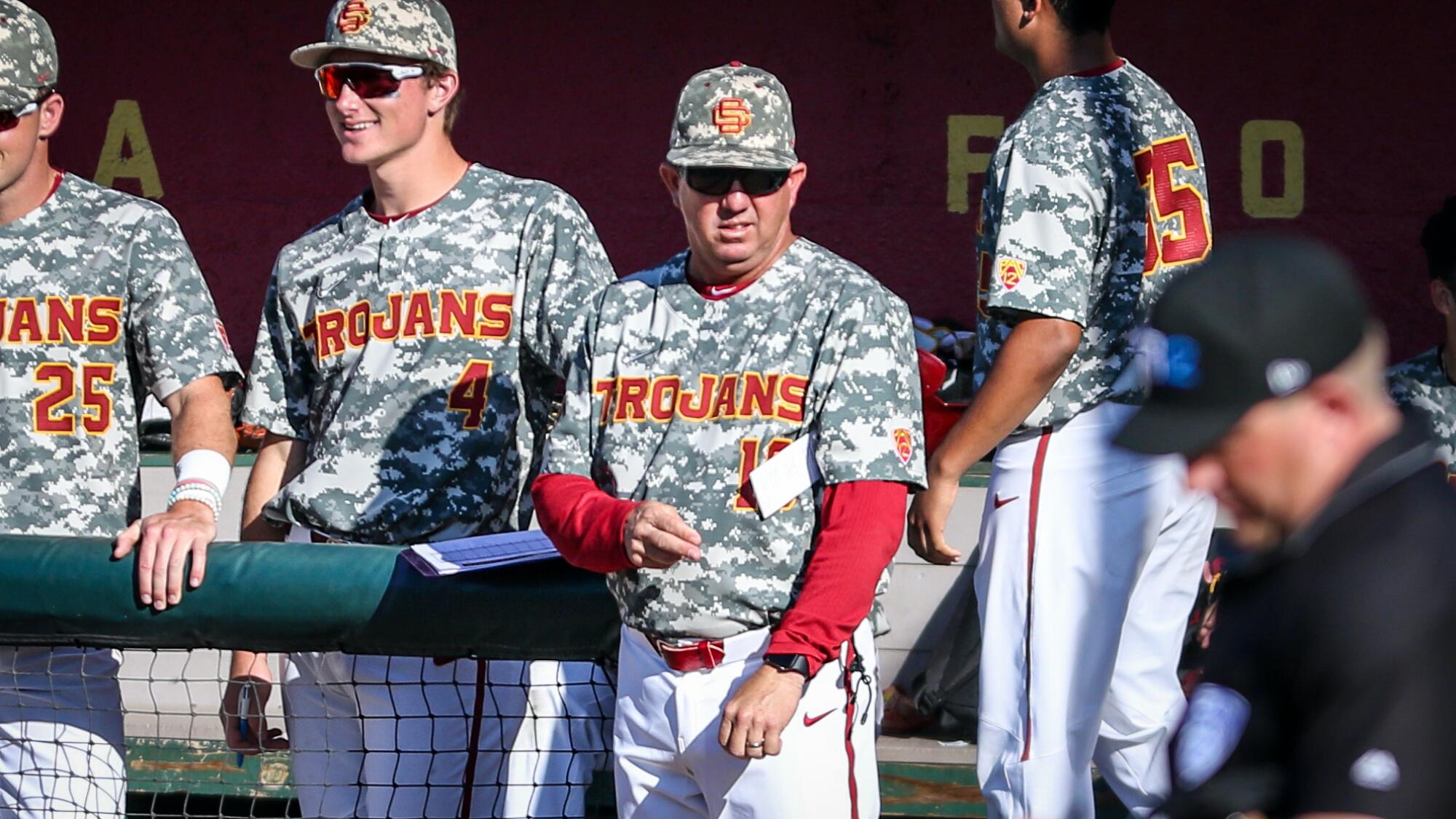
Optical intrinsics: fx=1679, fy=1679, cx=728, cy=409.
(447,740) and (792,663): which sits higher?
(792,663)

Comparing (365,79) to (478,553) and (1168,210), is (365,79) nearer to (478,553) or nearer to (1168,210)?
(478,553)

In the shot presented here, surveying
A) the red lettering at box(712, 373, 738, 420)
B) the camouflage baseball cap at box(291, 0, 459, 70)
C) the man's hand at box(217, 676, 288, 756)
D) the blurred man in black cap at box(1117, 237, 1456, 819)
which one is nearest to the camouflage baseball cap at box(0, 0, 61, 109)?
the camouflage baseball cap at box(291, 0, 459, 70)

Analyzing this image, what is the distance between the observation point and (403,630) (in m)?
2.62

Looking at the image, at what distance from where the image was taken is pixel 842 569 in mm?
2436

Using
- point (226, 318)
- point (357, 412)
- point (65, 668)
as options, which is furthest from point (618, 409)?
point (226, 318)

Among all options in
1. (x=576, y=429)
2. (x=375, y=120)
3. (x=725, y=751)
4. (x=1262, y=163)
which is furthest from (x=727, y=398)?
(x=1262, y=163)

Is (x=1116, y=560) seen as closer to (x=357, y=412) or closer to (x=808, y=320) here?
(x=808, y=320)

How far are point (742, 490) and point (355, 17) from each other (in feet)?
3.74

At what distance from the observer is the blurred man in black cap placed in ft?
4.14

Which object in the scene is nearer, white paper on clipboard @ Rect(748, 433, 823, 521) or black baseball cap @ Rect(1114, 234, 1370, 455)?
black baseball cap @ Rect(1114, 234, 1370, 455)

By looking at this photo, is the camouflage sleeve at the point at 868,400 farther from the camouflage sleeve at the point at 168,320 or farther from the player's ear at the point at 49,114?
the player's ear at the point at 49,114

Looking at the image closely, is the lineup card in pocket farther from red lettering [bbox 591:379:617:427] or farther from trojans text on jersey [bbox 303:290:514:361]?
trojans text on jersey [bbox 303:290:514:361]

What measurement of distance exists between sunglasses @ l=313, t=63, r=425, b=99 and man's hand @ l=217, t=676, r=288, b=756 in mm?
1044

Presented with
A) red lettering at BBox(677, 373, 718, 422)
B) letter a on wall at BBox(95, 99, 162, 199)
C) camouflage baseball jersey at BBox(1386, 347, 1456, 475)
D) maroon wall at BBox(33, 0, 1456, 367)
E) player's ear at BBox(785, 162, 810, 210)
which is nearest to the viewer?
red lettering at BBox(677, 373, 718, 422)
